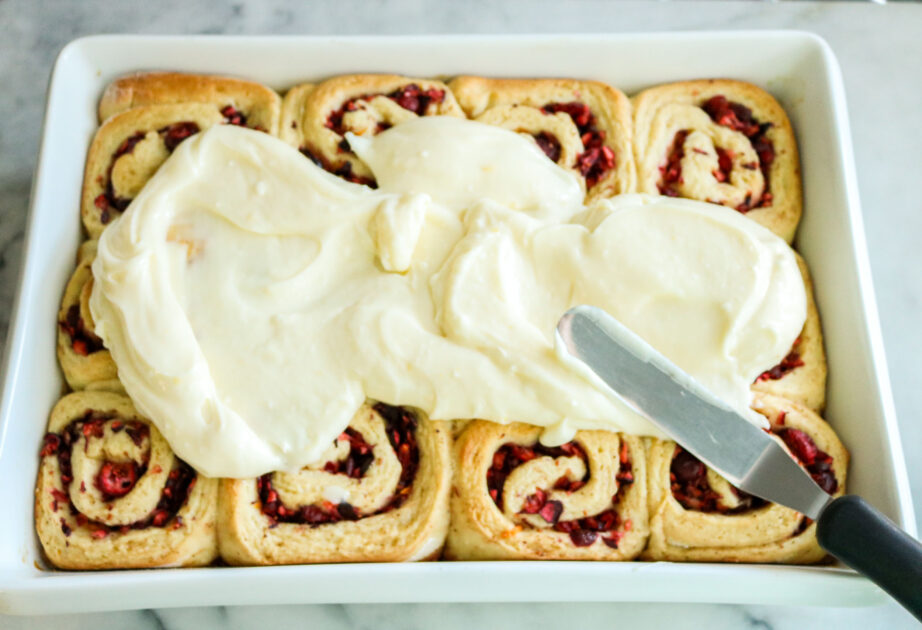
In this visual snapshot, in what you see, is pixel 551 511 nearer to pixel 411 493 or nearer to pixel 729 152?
pixel 411 493

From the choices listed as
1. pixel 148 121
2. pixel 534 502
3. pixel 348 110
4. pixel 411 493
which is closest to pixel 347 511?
pixel 411 493

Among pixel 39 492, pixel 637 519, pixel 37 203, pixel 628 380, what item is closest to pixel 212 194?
pixel 37 203

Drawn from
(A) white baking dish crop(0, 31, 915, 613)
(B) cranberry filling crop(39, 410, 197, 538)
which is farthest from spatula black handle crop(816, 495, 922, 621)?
(B) cranberry filling crop(39, 410, 197, 538)

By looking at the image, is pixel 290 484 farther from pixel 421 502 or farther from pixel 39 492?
pixel 39 492

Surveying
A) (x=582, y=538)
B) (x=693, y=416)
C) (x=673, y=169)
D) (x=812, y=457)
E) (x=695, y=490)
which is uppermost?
(x=673, y=169)

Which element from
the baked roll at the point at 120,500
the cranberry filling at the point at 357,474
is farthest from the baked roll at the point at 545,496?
the baked roll at the point at 120,500

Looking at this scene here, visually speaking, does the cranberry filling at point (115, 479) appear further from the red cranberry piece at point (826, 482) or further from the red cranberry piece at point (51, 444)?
the red cranberry piece at point (826, 482)
